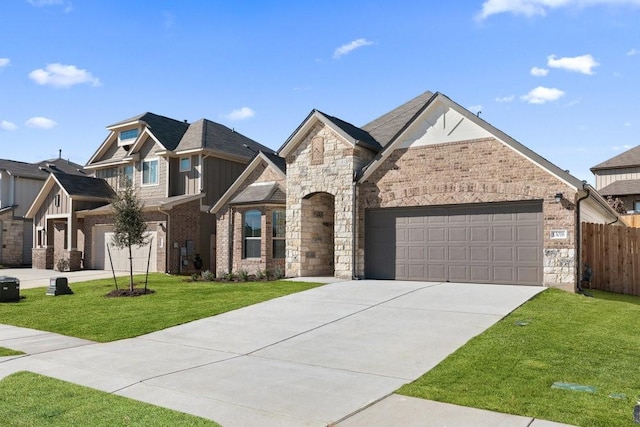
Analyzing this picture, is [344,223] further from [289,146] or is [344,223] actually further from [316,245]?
[289,146]

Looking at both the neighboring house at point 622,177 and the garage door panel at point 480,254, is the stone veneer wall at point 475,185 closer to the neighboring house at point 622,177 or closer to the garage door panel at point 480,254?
the garage door panel at point 480,254

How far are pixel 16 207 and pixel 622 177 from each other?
41674 millimetres

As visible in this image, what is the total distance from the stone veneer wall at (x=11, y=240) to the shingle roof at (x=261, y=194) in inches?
779

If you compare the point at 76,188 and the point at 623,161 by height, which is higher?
the point at 623,161

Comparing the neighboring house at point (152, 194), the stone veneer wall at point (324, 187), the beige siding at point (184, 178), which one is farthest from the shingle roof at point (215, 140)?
the stone veneer wall at point (324, 187)

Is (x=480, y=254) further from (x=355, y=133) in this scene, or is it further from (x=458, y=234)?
(x=355, y=133)

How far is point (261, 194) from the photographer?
21.2 m

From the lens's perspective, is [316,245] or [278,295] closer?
[278,295]

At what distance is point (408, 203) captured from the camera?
16.9m

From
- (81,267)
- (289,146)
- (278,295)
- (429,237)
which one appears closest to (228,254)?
(289,146)

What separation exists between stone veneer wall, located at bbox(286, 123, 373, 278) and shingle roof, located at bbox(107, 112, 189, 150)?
33.9ft

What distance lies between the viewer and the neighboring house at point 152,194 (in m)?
24.8

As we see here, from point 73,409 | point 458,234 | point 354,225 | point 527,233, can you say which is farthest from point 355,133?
point 73,409

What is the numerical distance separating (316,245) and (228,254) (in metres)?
4.26
